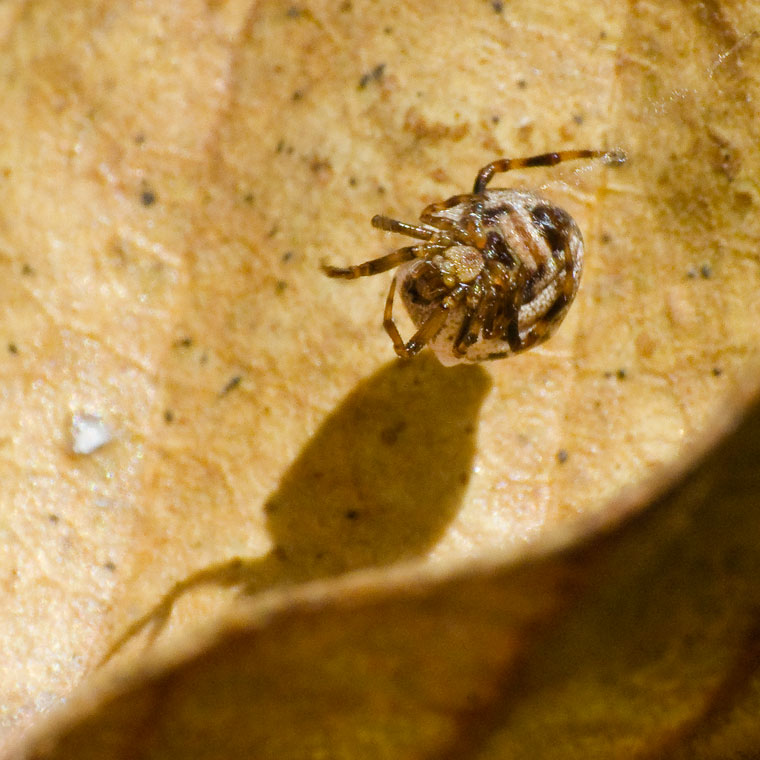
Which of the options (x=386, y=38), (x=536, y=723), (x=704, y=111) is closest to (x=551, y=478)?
(x=536, y=723)

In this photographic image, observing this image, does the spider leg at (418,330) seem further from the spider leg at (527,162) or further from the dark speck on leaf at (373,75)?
the dark speck on leaf at (373,75)

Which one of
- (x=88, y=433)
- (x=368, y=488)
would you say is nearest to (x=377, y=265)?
(x=368, y=488)

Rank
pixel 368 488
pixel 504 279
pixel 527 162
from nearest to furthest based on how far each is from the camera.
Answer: pixel 368 488 < pixel 527 162 < pixel 504 279

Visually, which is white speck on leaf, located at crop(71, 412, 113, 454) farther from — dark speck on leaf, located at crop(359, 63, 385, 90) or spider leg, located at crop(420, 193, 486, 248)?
dark speck on leaf, located at crop(359, 63, 385, 90)

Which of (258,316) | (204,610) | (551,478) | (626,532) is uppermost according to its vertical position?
(626,532)

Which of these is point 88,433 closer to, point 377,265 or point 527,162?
point 377,265

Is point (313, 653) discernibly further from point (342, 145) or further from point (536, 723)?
point (342, 145)

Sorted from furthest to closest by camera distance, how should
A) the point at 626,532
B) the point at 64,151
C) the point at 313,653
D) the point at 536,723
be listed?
the point at 64,151 → the point at 536,723 → the point at 313,653 → the point at 626,532

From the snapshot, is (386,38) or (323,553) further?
(386,38)
